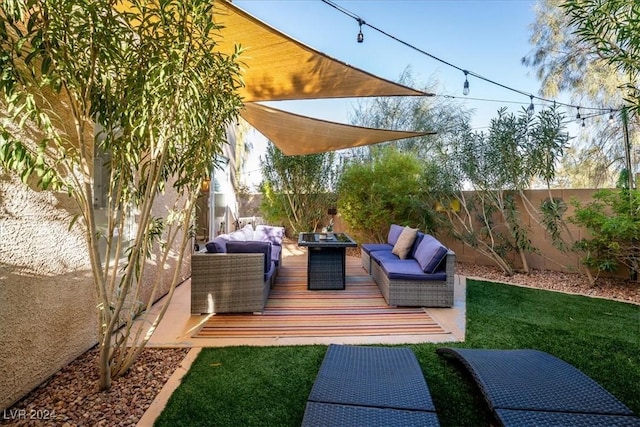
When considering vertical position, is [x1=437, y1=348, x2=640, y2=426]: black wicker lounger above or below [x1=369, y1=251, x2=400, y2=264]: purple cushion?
below

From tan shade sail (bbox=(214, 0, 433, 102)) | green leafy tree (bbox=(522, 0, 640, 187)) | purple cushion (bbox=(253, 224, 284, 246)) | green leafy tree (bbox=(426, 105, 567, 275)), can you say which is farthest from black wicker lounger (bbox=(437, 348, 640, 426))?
green leafy tree (bbox=(522, 0, 640, 187))

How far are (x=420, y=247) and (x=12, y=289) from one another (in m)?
4.55

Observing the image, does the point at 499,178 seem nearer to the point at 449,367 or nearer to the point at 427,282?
the point at 427,282

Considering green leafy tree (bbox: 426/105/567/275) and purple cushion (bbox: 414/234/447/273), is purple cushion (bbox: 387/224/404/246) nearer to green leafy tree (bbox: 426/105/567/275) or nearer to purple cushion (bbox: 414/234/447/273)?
green leafy tree (bbox: 426/105/567/275)

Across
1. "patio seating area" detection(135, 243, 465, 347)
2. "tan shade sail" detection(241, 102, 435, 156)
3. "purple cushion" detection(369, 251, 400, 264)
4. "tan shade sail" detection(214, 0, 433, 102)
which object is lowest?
"patio seating area" detection(135, 243, 465, 347)

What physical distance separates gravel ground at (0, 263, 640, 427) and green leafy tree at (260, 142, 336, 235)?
6.67m

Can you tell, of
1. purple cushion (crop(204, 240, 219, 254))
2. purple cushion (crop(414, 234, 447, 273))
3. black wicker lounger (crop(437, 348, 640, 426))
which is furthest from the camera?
purple cushion (crop(414, 234, 447, 273))

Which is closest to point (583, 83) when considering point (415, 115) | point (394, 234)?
point (415, 115)

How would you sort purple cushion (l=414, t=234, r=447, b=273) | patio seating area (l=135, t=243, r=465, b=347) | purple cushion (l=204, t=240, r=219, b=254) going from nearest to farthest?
patio seating area (l=135, t=243, r=465, b=347) → purple cushion (l=204, t=240, r=219, b=254) → purple cushion (l=414, t=234, r=447, b=273)

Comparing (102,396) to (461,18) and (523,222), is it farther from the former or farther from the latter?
(461,18)

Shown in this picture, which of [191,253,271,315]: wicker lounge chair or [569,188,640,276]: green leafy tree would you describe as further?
[569,188,640,276]: green leafy tree

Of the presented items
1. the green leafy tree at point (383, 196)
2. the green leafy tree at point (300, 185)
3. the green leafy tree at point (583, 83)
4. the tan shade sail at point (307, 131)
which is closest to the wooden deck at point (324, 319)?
the tan shade sail at point (307, 131)

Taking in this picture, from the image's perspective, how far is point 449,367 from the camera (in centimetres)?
270

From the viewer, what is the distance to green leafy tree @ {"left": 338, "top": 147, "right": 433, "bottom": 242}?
7477 mm
